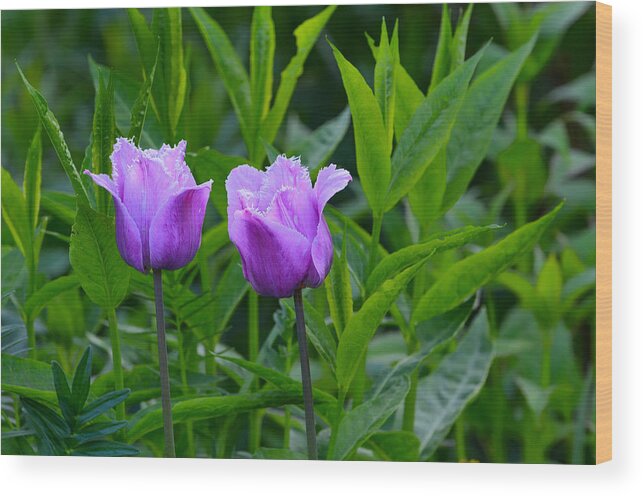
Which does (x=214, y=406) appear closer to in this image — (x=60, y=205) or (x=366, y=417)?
(x=366, y=417)

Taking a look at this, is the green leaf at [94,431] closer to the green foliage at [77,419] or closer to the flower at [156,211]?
the green foliage at [77,419]

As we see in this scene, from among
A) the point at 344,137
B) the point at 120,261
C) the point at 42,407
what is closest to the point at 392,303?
the point at 344,137

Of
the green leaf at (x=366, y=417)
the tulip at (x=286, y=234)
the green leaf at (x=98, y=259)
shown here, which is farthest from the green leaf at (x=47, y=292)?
the green leaf at (x=366, y=417)

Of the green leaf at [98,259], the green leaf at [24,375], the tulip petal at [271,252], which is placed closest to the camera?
the tulip petal at [271,252]

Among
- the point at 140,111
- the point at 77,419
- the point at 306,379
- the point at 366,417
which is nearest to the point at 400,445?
the point at 366,417

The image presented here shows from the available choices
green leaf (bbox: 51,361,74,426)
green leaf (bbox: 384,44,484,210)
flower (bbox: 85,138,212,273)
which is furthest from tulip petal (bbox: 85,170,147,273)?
green leaf (bbox: 384,44,484,210)

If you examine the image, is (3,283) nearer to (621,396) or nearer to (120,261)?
(120,261)
